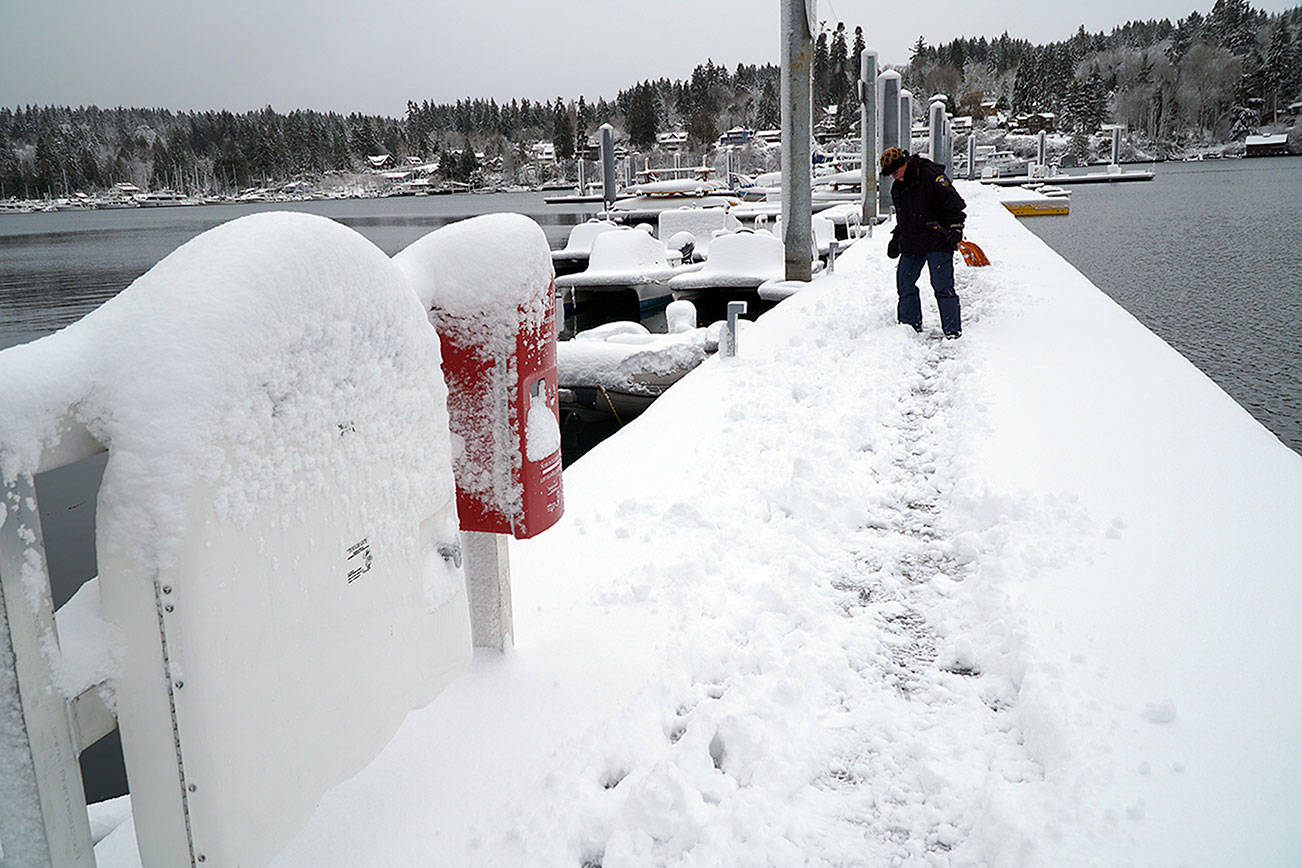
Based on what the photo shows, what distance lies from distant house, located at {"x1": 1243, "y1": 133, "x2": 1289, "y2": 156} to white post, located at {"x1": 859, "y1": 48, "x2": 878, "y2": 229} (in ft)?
413

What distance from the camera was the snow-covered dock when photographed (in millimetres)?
2309

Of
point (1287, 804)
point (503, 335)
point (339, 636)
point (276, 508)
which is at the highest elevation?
point (503, 335)

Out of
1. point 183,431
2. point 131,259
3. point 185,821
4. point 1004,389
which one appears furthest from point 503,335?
point 131,259

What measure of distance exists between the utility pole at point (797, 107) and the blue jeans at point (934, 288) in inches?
233

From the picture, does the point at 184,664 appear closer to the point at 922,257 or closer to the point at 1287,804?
the point at 1287,804

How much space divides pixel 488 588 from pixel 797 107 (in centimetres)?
1303

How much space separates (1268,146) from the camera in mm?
124625

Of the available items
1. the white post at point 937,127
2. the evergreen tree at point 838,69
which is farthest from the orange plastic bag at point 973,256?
the evergreen tree at point 838,69

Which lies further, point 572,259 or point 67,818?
point 572,259

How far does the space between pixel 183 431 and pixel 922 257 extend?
8225 millimetres

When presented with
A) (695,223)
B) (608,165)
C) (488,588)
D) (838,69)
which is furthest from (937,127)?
(838,69)

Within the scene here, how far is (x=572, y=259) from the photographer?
90.1 ft

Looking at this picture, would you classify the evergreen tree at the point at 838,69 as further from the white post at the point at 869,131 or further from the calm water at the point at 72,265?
the white post at the point at 869,131

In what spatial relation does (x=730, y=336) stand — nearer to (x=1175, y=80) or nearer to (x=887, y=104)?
(x=887, y=104)
